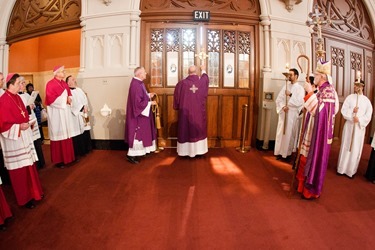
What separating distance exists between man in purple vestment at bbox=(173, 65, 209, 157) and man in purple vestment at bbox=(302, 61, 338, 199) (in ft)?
7.54

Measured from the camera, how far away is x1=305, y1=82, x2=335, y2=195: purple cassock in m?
3.24

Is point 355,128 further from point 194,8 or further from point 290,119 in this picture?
A: point 194,8

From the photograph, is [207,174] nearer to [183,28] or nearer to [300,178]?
[300,178]

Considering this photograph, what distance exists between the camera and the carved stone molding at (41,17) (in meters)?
6.33

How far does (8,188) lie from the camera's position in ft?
12.4

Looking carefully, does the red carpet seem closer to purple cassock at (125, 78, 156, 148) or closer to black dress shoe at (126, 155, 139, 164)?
black dress shoe at (126, 155, 139, 164)

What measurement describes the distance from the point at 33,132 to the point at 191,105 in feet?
9.67

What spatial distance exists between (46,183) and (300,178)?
3844 mm

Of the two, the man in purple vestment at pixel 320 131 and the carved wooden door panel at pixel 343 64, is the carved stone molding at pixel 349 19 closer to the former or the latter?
the carved wooden door panel at pixel 343 64

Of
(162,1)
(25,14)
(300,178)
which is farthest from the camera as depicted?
(25,14)

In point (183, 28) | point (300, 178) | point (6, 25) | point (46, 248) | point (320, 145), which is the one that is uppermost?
point (6, 25)

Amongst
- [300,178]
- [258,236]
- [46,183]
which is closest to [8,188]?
[46,183]

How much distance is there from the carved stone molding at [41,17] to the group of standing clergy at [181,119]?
2.95 metres

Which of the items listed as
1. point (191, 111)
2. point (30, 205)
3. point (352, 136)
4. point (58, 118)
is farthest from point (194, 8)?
point (30, 205)
